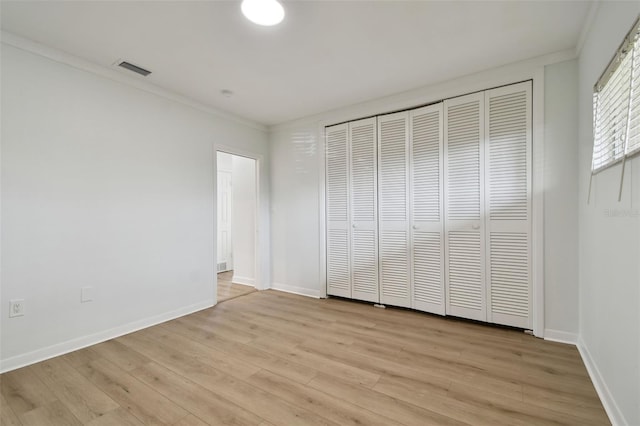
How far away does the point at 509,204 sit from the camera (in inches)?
107

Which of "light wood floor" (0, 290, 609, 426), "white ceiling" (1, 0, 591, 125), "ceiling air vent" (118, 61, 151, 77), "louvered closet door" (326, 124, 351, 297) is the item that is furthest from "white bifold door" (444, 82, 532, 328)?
"ceiling air vent" (118, 61, 151, 77)

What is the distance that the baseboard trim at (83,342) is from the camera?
7.04 ft

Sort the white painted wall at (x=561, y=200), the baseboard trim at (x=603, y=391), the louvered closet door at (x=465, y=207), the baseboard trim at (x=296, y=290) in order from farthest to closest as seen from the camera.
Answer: the baseboard trim at (x=296, y=290), the louvered closet door at (x=465, y=207), the white painted wall at (x=561, y=200), the baseboard trim at (x=603, y=391)

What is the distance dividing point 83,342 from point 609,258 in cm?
408

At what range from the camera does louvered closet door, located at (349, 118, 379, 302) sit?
11.8ft

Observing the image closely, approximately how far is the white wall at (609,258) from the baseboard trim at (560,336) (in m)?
0.13

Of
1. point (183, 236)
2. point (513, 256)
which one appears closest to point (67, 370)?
point (183, 236)

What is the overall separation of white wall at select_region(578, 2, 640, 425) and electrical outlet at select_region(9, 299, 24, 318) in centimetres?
392

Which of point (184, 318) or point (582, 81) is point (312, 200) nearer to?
point (184, 318)

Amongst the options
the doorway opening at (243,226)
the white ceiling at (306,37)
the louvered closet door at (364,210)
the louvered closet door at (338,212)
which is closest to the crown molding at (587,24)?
the white ceiling at (306,37)

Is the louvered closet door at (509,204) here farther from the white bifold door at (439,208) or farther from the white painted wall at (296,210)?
the white painted wall at (296,210)

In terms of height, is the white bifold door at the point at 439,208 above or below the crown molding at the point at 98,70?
below

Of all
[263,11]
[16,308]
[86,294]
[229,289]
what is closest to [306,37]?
[263,11]

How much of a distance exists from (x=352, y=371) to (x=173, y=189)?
272 centimetres
